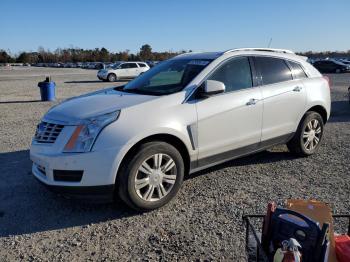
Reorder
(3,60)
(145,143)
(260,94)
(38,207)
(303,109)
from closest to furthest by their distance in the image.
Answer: (145,143)
(38,207)
(260,94)
(303,109)
(3,60)

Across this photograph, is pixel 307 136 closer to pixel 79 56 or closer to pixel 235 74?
pixel 235 74

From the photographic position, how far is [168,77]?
504cm

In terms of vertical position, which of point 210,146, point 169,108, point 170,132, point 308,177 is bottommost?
point 308,177

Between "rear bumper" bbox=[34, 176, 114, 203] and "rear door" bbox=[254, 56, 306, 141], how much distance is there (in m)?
2.38

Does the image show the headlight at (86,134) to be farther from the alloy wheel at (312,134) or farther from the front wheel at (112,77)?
the front wheel at (112,77)

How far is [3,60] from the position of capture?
12738 centimetres

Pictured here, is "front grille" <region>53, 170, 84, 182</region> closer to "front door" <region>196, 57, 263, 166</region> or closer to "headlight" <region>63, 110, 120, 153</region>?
"headlight" <region>63, 110, 120, 153</region>

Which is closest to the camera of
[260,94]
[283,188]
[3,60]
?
[283,188]

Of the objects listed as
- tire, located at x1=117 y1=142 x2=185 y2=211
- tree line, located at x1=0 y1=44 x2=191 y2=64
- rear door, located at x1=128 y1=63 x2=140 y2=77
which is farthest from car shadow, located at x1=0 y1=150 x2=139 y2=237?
tree line, located at x1=0 y1=44 x2=191 y2=64

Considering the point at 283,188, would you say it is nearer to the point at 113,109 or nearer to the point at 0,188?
the point at 113,109

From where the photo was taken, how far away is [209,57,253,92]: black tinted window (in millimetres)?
4680

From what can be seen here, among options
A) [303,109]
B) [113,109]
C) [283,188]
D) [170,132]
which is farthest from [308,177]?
[113,109]

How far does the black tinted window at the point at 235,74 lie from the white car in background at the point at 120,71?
25.1 metres

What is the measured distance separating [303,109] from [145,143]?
2.89 m
